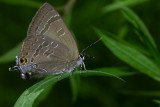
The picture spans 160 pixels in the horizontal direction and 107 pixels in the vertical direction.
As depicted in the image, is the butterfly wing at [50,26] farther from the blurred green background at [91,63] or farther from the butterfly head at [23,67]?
the blurred green background at [91,63]

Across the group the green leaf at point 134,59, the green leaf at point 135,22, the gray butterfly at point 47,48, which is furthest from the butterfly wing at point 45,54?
the green leaf at point 135,22

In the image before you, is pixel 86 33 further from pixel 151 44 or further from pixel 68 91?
pixel 151 44

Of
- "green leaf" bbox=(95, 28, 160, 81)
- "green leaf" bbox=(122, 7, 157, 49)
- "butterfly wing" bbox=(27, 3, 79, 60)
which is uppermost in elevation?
"butterfly wing" bbox=(27, 3, 79, 60)

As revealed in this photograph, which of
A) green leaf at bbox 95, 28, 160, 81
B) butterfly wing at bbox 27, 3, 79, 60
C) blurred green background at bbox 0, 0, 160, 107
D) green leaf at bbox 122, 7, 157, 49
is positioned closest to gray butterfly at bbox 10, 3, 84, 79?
butterfly wing at bbox 27, 3, 79, 60

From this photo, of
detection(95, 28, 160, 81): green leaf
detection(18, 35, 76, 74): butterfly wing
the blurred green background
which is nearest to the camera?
detection(95, 28, 160, 81): green leaf

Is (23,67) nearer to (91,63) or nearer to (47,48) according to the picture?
(47,48)

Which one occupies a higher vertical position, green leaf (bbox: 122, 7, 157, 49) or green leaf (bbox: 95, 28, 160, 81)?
green leaf (bbox: 122, 7, 157, 49)

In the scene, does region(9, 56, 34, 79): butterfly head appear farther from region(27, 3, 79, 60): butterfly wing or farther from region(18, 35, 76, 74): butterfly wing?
region(27, 3, 79, 60): butterfly wing
